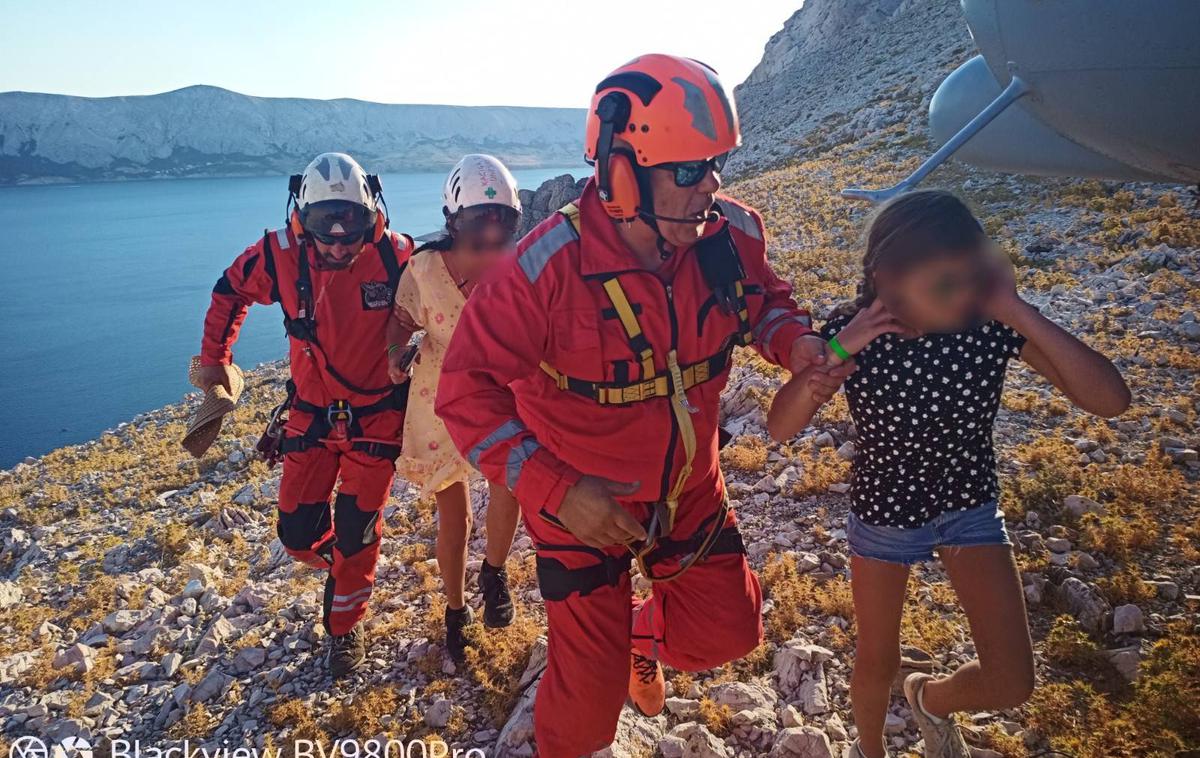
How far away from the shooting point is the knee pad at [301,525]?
4336 millimetres

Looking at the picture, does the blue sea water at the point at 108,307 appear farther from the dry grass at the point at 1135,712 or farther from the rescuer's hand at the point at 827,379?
the dry grass at the point at 1135,712

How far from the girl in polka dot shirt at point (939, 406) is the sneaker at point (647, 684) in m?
1.15

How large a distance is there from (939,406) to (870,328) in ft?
1.30

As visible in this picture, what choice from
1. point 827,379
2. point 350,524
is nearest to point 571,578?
point 827,379

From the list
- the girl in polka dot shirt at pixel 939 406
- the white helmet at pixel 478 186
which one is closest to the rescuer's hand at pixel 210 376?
the white helmet at pixel 478 186

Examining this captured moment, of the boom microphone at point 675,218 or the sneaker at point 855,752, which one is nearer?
the boom microphone at point 675,218

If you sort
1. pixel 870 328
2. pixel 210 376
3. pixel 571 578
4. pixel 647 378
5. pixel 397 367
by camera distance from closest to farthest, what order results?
pixel 870 328
pixel 647 378
pixel 571 578
pixel 397 367
pixel 210 376

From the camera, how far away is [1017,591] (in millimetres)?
2398

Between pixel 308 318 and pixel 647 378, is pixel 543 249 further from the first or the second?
pixel 308 318

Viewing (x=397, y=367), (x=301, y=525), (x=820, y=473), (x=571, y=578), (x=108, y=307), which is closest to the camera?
(x=571, y=578)

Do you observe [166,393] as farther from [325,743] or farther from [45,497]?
[325,743]

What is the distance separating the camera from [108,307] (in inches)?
2120

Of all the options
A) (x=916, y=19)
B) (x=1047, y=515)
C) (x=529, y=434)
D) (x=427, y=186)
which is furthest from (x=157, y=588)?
(x=427, y=186)

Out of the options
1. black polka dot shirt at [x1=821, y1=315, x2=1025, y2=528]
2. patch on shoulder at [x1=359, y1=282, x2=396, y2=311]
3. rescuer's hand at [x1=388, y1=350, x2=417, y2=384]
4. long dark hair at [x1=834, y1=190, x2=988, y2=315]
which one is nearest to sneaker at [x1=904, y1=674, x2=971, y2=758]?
black polka dot shirt at [x1=821, y1=315, x2=1025, y2=528]
